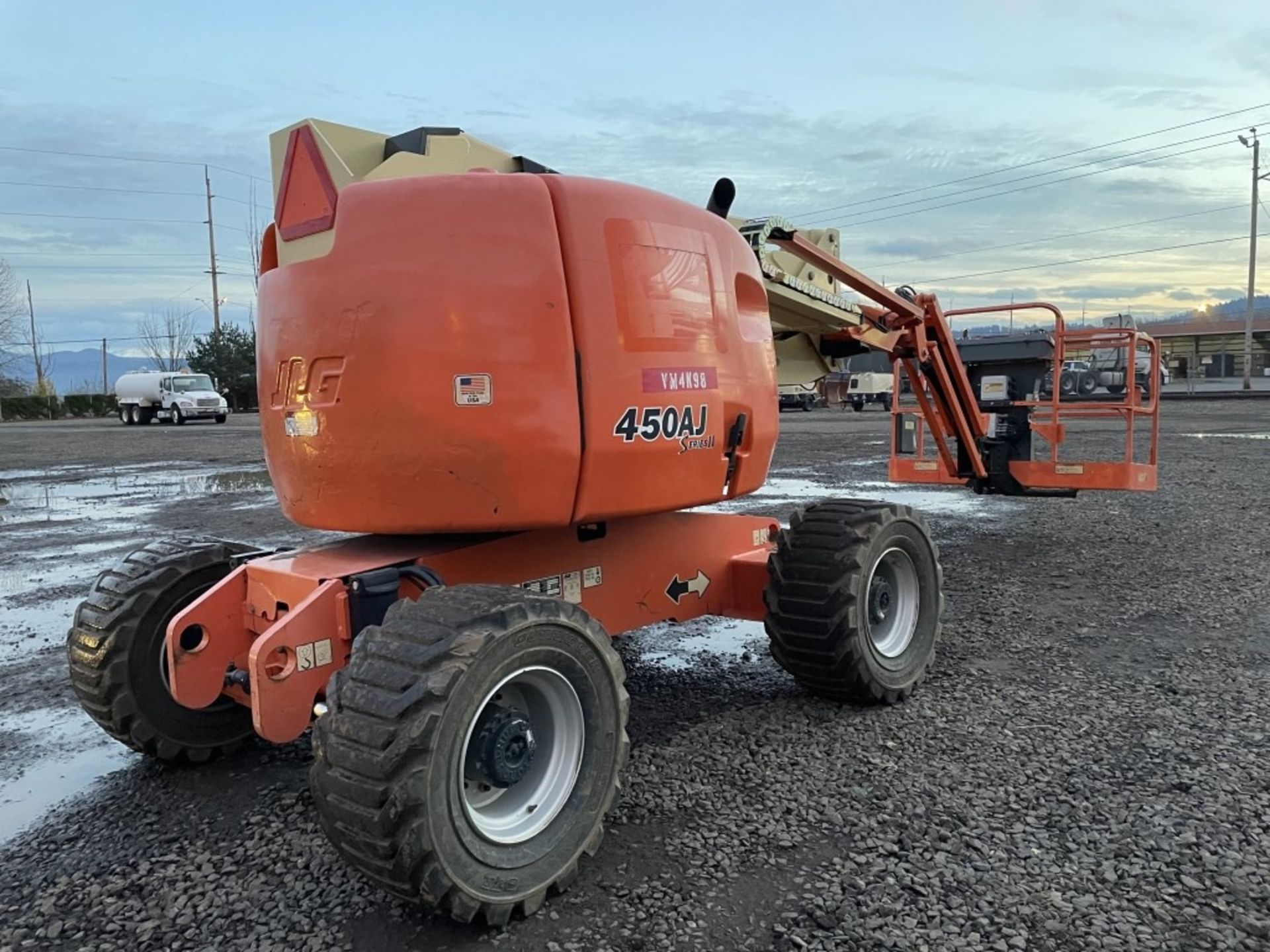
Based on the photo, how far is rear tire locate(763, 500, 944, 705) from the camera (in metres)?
4.54

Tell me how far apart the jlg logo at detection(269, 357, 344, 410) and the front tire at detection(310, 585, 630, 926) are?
86 centimetres

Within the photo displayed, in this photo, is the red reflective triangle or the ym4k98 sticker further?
the ym4k98 sticker

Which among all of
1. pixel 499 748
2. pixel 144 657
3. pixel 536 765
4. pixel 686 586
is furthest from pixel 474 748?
pixel 686 586

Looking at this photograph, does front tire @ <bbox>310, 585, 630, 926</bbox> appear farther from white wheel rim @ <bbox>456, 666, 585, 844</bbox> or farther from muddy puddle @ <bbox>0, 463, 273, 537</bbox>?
muddy puddle @ <bbox>0, 463, 273, 537</bbox>

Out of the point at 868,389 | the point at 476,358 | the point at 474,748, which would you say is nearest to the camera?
the point at 474,748

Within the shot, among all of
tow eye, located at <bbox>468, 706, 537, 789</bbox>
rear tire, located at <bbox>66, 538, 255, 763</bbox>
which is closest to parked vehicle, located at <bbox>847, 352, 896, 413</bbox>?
rear tire, located at <bbox>66, 538, 255, 763</bbox>

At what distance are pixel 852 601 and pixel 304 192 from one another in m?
2.88

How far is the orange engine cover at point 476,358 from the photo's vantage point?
340 cm

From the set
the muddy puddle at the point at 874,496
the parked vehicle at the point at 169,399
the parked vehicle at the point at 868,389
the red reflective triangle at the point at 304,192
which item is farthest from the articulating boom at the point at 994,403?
the parked vehicle at the point at 169,399

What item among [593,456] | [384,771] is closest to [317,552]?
[593,456]

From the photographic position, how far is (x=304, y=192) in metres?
3.64

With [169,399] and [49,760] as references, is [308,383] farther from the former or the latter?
[169,399]

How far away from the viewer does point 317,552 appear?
4023mm

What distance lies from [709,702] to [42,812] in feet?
9.56
